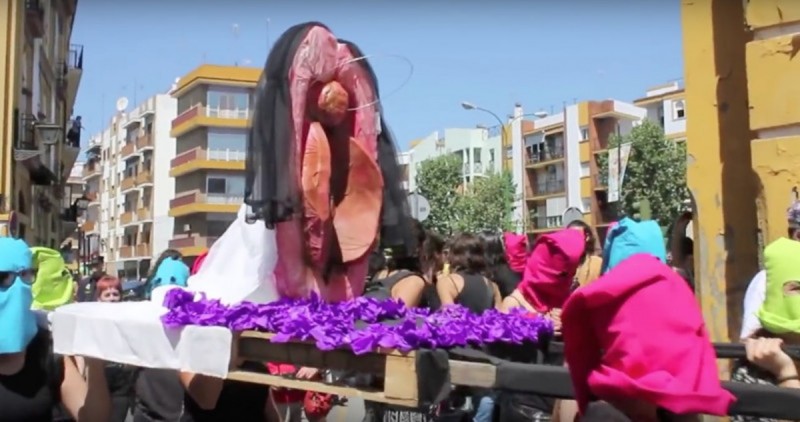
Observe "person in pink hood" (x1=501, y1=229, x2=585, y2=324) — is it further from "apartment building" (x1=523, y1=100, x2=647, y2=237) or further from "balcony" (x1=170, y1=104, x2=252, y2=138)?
"balcony" (x1=170, y1=104, x2=252, y2=138)

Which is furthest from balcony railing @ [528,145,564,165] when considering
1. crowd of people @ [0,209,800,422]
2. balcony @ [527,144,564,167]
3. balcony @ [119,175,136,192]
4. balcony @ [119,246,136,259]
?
crowd of people @ [0,209,800,422]

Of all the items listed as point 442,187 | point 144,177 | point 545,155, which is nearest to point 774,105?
point 442,187

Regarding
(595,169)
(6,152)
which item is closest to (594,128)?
(595,169)

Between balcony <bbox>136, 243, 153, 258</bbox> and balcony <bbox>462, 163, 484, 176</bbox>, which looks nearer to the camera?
balcony <bbox>136, 243, 153, 258</bbox>

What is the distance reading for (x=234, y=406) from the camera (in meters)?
3.49

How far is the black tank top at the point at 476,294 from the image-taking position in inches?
220

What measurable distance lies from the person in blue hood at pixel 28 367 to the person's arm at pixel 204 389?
46cm

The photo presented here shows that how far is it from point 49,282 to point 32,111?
20.4 metres

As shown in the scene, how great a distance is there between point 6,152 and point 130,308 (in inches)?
718

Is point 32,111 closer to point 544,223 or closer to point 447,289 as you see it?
point 447,289

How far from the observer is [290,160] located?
141 inches

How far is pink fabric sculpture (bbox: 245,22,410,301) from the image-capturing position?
3.57m

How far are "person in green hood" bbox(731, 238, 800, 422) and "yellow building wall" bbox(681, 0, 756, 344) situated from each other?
125 inches

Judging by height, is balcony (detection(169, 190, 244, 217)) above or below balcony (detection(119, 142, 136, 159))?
below
